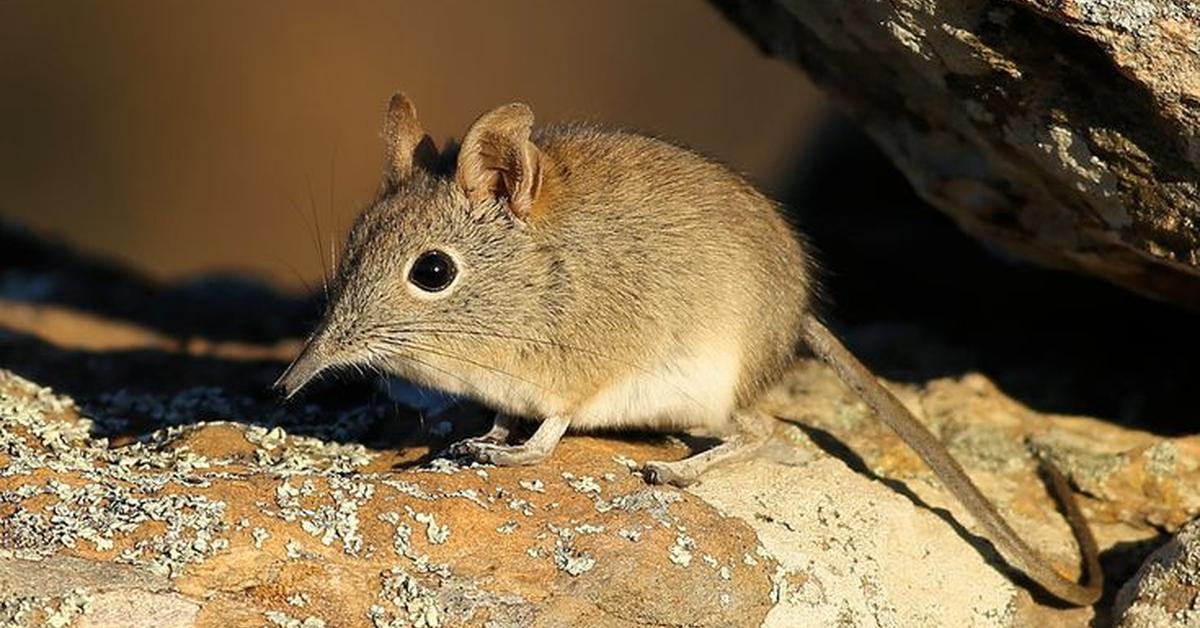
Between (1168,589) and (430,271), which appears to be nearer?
(1168,589)

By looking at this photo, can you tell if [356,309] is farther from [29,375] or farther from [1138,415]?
[1138,415]

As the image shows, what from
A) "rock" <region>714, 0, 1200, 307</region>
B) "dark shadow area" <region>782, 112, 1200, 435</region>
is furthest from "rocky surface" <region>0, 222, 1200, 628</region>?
"rock" <region>714, 0, 1200, 307</region>

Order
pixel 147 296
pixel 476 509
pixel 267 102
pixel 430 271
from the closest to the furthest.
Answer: pixel 476 509, pixel 430 271, pixel 147 296, pixel 267 102

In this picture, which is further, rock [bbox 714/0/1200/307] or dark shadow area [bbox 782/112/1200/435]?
dark shadow area [bbox 782/112/1200/435]

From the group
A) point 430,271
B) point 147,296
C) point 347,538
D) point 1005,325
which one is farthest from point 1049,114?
point 147,296

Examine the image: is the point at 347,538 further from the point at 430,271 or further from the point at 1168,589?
the point at 1168,589


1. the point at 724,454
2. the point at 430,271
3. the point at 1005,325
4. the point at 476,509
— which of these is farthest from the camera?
the point at 1005,325

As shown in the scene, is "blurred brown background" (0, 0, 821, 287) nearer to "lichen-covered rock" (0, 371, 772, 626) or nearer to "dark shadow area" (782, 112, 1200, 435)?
"dark shadow area" (782, 112, 1200, 435)

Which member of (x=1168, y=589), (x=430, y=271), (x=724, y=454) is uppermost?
(x=1168, y=589)
